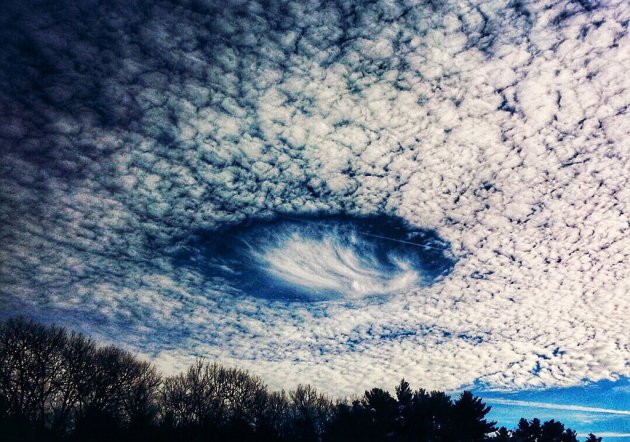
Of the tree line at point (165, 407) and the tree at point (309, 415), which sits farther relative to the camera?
the tree at point (309, 415)

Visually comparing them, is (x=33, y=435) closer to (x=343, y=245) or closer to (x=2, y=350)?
(x=2, y=350)

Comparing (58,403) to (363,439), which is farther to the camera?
(363,439)

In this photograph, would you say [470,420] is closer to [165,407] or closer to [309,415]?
[309,415]

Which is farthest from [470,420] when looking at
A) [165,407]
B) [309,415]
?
[165,407]

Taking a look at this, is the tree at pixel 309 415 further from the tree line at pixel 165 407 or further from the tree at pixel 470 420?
the tree at pixel 470 420

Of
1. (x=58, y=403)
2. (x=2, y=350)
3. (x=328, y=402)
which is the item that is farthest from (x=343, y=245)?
(x=328, y=402)

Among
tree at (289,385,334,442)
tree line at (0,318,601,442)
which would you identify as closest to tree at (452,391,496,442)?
tree line at (0,318,601,442)

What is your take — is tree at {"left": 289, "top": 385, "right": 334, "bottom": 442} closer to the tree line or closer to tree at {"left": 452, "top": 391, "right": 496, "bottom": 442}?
the tree line

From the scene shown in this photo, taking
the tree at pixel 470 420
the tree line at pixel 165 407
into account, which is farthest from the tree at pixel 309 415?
the tree at pixel 470 420
